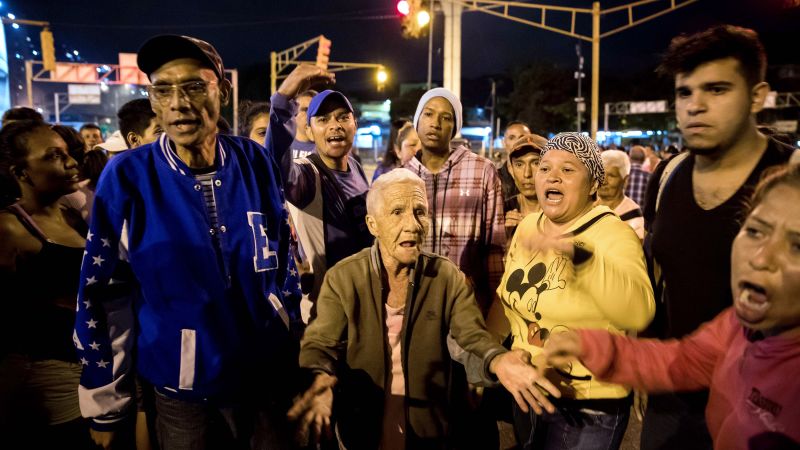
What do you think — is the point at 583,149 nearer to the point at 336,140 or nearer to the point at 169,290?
the point at 336,140

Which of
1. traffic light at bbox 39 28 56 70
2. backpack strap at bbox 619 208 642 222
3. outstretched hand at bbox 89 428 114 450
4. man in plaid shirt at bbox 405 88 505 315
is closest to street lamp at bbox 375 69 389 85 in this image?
traffic light at bbox 39 28 56 70

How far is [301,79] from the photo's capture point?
3164mm

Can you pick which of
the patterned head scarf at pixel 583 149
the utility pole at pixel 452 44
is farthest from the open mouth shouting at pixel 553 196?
the utility pole at pixel 452 44

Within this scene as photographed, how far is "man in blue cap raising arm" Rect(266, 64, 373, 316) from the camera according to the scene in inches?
150

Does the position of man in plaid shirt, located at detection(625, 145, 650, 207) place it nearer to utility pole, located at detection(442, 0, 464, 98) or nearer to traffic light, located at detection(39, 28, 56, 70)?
utility pole, located at detection(442, 0, 464, 98)

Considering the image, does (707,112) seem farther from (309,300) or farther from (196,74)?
(309,300)

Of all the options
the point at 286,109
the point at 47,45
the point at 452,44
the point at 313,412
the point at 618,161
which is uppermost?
the point at 47,45

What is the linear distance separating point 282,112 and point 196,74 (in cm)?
80

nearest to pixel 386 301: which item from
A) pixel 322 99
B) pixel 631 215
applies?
pixel 322 99

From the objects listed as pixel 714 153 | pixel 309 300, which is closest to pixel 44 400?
pixel 309 300

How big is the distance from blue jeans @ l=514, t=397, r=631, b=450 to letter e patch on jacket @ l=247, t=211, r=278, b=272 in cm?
158

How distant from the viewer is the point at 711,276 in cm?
239

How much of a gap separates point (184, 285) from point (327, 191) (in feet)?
6.18

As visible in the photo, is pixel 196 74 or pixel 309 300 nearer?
pixel 196 74
